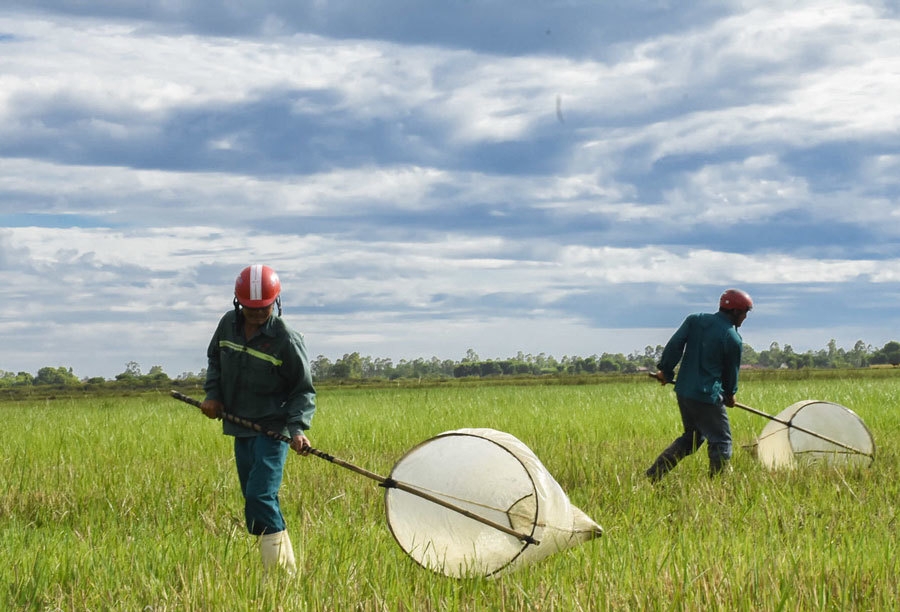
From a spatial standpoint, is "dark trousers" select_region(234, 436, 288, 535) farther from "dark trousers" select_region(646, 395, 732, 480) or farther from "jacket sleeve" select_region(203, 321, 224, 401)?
"dark trousers" select_region(646, 395, 732, 480)

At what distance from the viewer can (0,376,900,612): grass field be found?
12.5 ft

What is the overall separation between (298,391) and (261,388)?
9.3 inches

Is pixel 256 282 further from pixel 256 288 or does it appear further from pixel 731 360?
pixel 731 360

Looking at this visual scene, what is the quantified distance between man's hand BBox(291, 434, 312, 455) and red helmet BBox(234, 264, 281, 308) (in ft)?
2.75

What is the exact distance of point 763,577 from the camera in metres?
3.81

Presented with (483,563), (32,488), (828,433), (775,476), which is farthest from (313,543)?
(828,433)

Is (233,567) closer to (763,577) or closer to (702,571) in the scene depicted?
(702,571)

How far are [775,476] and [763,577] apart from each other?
404 cm

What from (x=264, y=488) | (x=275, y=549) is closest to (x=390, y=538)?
(x=275, y=549)

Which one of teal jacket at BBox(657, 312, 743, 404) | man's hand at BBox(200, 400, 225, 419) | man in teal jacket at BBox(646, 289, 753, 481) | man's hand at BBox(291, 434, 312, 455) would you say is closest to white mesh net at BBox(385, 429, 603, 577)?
man's hand at BBox(291, 434, 312, 455)

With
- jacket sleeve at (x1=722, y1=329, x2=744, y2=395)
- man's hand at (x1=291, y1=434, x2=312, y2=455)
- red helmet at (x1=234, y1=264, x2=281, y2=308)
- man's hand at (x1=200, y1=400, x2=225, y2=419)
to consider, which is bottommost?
man's hand at (x1=291, y1=434, x2=312, y2=455)

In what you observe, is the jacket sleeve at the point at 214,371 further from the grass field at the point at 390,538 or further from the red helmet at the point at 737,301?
the red helmet at the point at 737,301

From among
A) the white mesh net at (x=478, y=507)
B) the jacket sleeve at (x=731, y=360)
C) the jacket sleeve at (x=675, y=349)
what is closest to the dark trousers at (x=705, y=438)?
the jacket sleeve at (x=731, y=360)

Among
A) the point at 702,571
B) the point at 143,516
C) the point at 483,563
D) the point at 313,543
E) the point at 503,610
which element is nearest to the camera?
the point at 503,610
